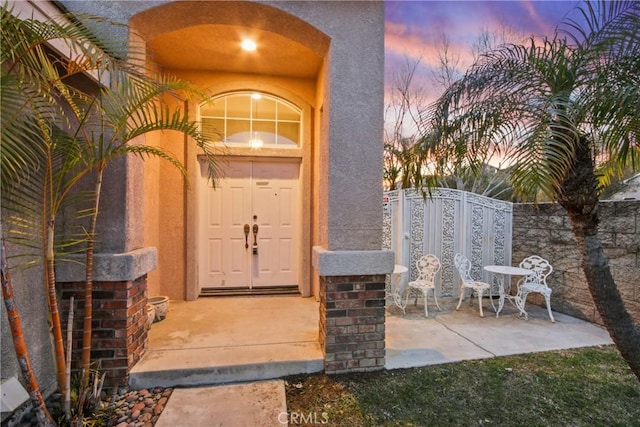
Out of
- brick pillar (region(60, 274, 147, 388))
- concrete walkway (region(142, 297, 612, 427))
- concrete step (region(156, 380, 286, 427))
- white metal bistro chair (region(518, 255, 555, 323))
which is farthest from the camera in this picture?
white metal bistro chair (region(518, 255, 555, 323))

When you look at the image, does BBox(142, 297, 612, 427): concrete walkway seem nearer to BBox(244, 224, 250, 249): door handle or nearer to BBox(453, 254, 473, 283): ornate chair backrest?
BBox(453, 254, 473, 283): ornate chair backrest

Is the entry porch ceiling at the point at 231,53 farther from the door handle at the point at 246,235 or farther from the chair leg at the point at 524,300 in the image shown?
the chair leg at the point at 524,300

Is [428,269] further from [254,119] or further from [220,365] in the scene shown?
[254,119]

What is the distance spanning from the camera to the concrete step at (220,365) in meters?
2.78

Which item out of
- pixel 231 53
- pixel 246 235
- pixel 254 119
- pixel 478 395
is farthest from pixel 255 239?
pixel 478 395

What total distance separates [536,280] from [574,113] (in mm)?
3826

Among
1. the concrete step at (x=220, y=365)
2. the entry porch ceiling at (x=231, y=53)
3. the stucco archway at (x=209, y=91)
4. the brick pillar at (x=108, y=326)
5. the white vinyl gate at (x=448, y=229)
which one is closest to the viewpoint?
the brick pillar at (x=108, y=326)

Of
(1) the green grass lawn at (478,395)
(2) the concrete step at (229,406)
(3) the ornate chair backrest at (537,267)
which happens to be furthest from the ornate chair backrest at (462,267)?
(2) the concrete step at (229,406)

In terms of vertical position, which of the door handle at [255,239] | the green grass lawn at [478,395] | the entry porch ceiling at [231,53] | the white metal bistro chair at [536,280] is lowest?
the green grass lawn at [478,395]

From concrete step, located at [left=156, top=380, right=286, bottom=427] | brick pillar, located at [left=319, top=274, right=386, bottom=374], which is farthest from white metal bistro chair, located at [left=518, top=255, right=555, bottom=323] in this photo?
concrete step, located at [left=156, top=380, right=286, bottom=427]

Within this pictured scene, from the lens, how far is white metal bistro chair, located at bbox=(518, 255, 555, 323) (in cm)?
464

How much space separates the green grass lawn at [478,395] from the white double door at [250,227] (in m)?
2.52

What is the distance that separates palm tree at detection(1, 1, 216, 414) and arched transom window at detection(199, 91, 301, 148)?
239 centimetres

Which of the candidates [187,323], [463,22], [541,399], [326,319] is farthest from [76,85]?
[463,22]
